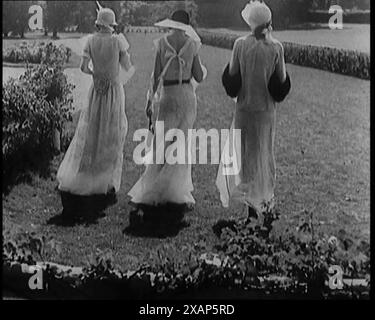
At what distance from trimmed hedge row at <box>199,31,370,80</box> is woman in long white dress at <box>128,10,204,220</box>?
10 cm

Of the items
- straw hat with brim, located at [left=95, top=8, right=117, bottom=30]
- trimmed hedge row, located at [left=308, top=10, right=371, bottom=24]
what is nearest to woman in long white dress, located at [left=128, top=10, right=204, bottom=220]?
straw hat with brim, located at [left=95, top=8, right=117, bottom=30]

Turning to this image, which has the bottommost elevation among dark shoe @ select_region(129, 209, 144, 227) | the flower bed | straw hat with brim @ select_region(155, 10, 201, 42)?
the flower bed

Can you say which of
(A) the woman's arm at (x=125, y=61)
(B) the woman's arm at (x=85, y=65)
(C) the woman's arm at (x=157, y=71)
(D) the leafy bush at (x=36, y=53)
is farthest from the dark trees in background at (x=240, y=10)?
(D) the leafy bush at (x=36, y=53)

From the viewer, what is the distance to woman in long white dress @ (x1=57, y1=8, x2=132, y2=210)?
3.71 metres

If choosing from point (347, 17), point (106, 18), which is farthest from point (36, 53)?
point (347, 17)

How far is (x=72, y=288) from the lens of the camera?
369 centimetres

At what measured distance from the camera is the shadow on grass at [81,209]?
3.77 m

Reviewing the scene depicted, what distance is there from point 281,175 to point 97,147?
843mm

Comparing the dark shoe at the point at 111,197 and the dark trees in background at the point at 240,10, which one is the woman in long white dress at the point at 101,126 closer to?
the dark shoe at the point at 111,197

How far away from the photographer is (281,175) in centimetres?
378

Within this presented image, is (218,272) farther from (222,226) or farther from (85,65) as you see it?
(85,65)

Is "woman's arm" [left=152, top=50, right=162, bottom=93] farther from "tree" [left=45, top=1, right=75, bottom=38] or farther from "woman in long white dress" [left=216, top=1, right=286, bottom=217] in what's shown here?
"tree" [left=45, top=1, right=75, bottom=38]

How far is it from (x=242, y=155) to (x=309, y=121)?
34 cm

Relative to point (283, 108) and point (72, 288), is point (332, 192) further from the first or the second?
point (72, 288)
